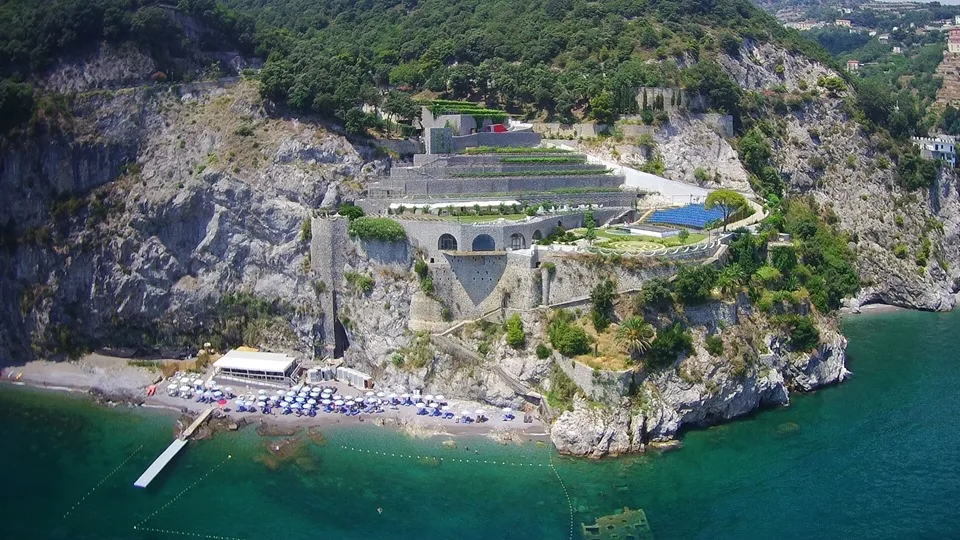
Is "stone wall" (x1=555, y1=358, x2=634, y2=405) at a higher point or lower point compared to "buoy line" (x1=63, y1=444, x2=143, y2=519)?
higher

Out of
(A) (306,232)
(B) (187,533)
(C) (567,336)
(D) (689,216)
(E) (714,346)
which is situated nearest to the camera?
(B) (187,533)

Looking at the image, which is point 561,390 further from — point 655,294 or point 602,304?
point 655,294

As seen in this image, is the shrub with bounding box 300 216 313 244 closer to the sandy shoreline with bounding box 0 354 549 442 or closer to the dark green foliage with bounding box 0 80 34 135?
the sandy shoreline with bounding box 0 354 549 442

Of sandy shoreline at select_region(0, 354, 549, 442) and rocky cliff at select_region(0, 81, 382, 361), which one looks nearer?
sandy shoreline at select_region(0, 354, 549, 442)

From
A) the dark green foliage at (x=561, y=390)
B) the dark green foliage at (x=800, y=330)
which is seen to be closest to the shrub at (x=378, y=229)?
the dark green foliage at (x=561, y=390)

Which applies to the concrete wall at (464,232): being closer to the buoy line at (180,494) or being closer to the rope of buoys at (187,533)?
the buoy line at (180,494)

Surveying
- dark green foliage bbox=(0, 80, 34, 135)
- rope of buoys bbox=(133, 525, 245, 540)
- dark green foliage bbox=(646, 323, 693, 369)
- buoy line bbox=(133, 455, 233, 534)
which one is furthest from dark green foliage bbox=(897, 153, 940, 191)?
dark green foliage bbox=(0, 80, 34, 135)

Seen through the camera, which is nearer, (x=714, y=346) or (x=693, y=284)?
(x=714, y=346)

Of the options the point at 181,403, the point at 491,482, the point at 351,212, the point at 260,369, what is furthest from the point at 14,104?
the point at 491,482
